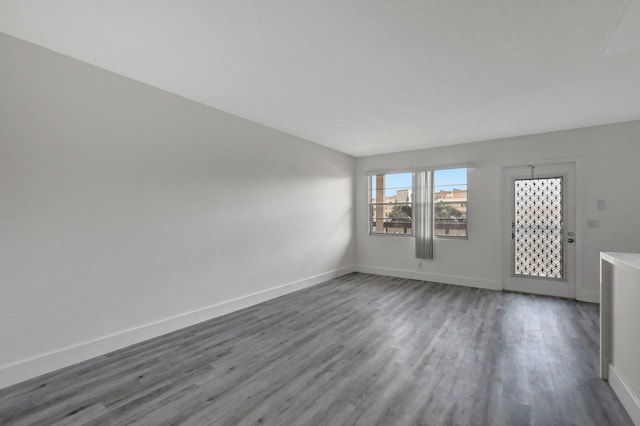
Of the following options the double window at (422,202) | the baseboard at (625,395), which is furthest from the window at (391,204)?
the baseboard at (625,395)

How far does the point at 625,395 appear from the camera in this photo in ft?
6.48

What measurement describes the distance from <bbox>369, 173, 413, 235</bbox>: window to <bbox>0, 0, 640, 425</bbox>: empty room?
141cm

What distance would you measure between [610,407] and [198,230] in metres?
3.97

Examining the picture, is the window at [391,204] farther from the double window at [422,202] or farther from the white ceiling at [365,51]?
the white ceiling at [365,51]

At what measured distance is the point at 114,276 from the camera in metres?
2.83

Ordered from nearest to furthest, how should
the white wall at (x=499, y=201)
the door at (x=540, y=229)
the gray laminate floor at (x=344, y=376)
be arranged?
the gray laminate floor at (x=344, y=376)
the white wall at (x=499, y=201)
the door at (x=540, y=229)

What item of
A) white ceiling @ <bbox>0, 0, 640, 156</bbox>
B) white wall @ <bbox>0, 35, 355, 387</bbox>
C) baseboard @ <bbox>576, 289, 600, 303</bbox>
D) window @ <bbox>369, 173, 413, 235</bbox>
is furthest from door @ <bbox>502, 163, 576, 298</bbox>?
white wall @ <bbox>0, 35, 355, 387</bbox>

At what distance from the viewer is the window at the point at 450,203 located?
5477 mm

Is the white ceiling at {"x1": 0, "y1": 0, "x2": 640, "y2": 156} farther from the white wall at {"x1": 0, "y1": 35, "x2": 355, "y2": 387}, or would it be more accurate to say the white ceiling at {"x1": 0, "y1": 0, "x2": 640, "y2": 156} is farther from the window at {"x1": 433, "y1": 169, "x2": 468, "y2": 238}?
the window at {"x1": 433, "y1": 169, "x2": 468, "y2": 238}

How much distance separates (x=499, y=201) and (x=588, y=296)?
1.87 metres

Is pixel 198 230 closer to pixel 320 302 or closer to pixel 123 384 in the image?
pixel 123 384

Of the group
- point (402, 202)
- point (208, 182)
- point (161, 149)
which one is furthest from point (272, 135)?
point (402, 202)

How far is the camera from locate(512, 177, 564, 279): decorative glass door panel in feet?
15.5

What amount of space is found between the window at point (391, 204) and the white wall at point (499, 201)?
0.60 ft
